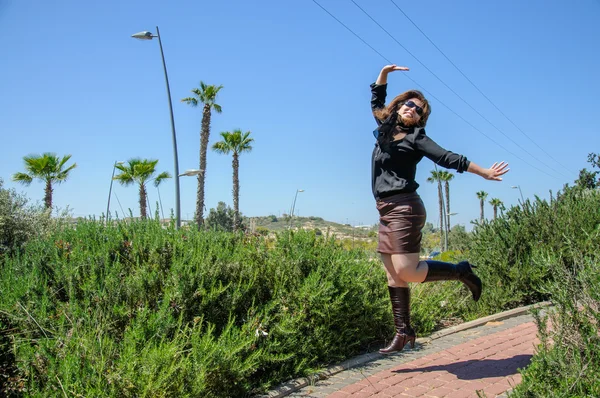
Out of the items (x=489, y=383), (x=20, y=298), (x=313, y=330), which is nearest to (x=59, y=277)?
(x=20, y=298)

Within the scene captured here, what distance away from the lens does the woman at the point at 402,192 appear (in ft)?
12.5

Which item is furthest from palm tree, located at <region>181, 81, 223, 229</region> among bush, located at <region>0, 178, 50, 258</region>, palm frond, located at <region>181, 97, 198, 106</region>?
bush, located at <region>0, 178, 50, 258</region>

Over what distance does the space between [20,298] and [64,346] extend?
0.64m

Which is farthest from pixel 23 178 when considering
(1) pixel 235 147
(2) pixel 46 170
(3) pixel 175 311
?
(3) pixel 175 311

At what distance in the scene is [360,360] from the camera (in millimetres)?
4316

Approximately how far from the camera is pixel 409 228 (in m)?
3.79

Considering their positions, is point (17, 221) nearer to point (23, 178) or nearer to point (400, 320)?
point (400, 320)

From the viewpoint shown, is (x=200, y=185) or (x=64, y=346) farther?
(x=200, y=185)

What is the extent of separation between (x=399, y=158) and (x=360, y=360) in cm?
167

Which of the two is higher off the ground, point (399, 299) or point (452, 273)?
point (452, 273)

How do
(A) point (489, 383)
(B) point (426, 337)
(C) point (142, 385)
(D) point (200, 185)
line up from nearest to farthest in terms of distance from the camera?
(C) point (142, 385)
(A) point (489, 383)
(B) point (426, 337)
(D) point (200, 185)

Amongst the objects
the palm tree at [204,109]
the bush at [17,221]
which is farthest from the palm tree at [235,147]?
the bush at [17,221]

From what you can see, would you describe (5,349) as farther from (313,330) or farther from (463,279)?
(463,279)

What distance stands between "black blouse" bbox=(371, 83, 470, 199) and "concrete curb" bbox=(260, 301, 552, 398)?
3.79 ft
